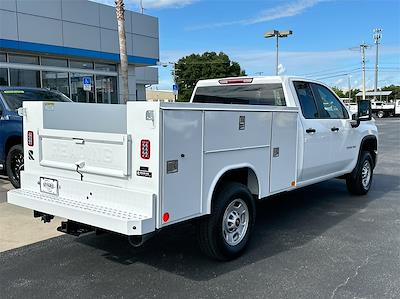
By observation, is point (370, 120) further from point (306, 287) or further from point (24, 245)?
point (24, 245)

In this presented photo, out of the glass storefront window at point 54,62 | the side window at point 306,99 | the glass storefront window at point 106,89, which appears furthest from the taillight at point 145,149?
the glass storefront window at point 106,89

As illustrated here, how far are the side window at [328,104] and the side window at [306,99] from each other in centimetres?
18

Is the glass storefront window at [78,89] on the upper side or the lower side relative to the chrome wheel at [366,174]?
upper

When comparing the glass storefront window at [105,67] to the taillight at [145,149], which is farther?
the glass storefront window at [105,67]

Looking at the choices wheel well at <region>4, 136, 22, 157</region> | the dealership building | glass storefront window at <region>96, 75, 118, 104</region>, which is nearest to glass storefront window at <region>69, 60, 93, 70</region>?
the dealership building

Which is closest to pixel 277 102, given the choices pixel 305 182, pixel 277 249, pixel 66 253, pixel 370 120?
pixel 305 182

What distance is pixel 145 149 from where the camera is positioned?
3.81 metres

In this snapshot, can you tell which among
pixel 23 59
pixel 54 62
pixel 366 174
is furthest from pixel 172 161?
pixel 54 62

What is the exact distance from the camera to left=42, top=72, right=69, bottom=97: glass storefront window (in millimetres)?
19322

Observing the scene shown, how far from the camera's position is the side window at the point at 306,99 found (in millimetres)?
6114

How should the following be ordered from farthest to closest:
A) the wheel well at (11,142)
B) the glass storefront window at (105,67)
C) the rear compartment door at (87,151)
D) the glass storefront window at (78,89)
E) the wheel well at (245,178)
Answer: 1. the glass storefront window at (105,67)
2. the glass storefront window at (78,89)
3. the wheel well at (11,142)
4. the wheel well at (245,178)
5. the rear compartment door at (87,151)

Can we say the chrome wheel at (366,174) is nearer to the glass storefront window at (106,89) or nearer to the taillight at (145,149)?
the taillight at (145,149)

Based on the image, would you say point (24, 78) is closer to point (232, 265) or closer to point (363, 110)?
point (363, 110)

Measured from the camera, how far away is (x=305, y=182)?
6.11 m
